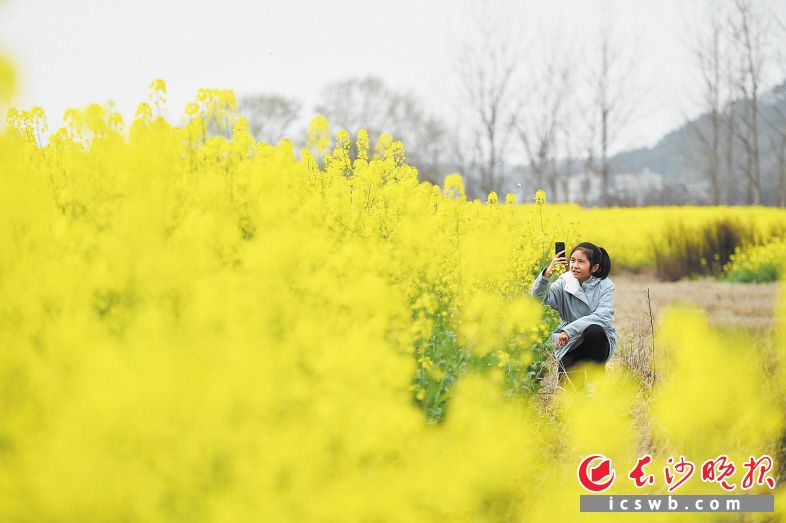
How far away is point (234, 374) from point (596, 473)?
1266 mm

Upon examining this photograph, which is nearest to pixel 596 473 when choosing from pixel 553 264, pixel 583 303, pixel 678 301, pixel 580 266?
pixel 553 264

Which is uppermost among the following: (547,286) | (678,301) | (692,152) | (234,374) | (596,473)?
(692,152)

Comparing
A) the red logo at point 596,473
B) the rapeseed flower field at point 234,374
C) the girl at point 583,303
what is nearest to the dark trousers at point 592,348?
the girl at point 583,303

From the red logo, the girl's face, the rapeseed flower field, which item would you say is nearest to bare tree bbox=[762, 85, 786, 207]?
the girl's face

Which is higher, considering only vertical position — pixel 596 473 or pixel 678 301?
pixel 596 473

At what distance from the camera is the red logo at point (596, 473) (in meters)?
2.00

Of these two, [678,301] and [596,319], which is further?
[678,301]

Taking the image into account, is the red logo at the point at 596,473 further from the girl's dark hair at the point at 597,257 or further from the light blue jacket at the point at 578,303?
the girl's dark hair at the point at 597,257

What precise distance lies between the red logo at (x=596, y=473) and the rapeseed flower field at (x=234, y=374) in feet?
0.12

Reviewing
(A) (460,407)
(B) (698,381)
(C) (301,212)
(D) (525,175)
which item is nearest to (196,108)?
(C) (301,212)

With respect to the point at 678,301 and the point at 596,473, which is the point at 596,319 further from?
the point at 678,301

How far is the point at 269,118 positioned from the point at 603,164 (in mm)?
12424

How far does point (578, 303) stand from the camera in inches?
157

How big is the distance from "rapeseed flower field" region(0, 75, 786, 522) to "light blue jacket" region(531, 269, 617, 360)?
0.76m
